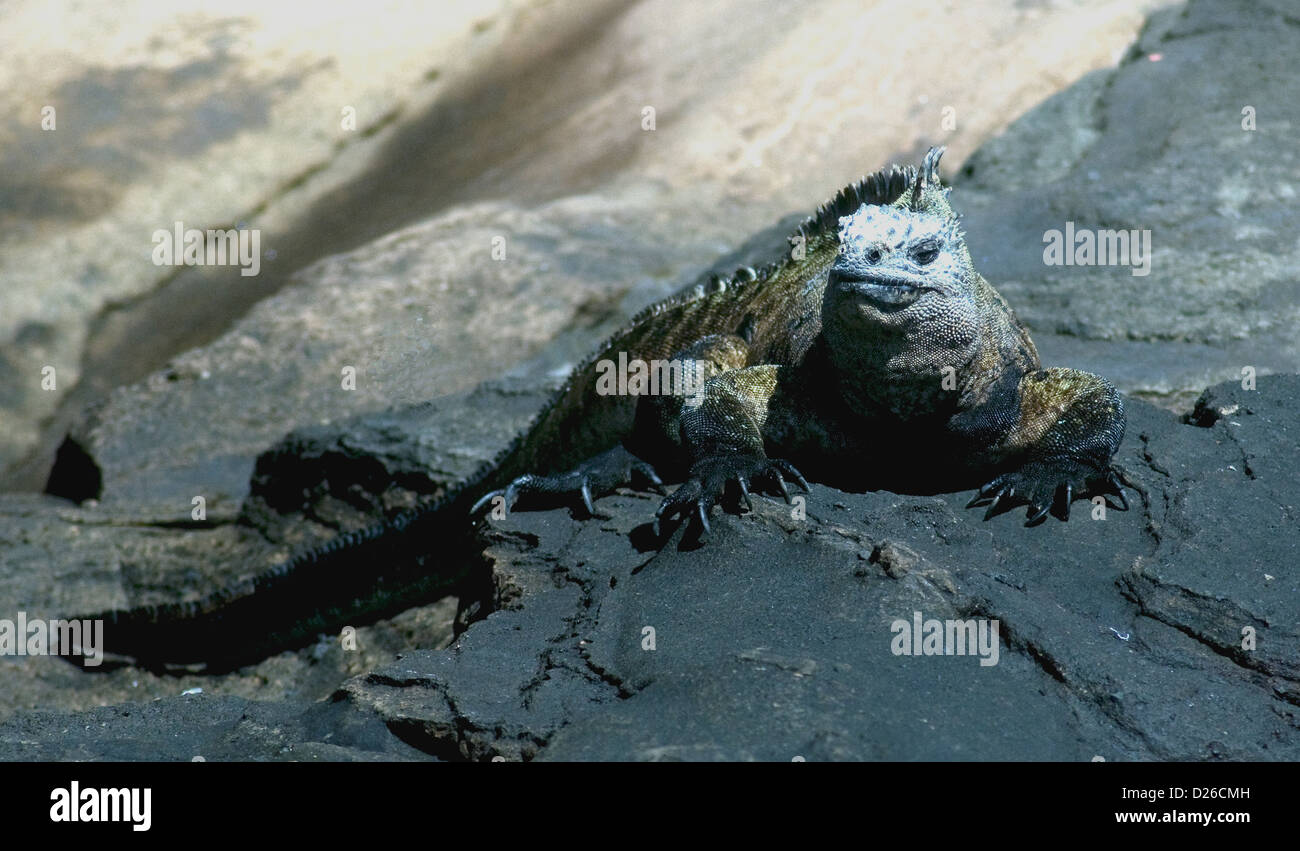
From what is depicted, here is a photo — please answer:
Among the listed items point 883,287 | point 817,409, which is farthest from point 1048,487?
point 883,287

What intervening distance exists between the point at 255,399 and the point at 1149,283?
5.86 m

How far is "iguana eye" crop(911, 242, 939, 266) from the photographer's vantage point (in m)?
4.48

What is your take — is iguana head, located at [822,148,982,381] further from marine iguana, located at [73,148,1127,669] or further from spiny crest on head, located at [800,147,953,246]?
spiny crest on head, located at [800,147,953,246]

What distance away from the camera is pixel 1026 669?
393 cm

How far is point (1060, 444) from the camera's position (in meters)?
4.90

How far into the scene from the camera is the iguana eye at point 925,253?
4.48 meters

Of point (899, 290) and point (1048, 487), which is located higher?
point (899, 290)

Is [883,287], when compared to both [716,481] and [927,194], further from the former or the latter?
[716,481]

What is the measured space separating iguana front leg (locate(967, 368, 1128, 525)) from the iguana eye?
0.80m

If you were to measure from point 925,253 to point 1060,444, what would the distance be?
97 centimetres

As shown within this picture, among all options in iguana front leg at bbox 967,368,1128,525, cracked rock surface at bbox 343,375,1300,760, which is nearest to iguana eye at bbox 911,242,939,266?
iguana front leg at bbox 967,368,1128,525

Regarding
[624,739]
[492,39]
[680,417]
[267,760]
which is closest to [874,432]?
[680,417]

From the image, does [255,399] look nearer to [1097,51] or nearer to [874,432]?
[874,432]

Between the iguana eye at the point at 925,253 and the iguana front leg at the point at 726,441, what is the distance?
36.8 inches
